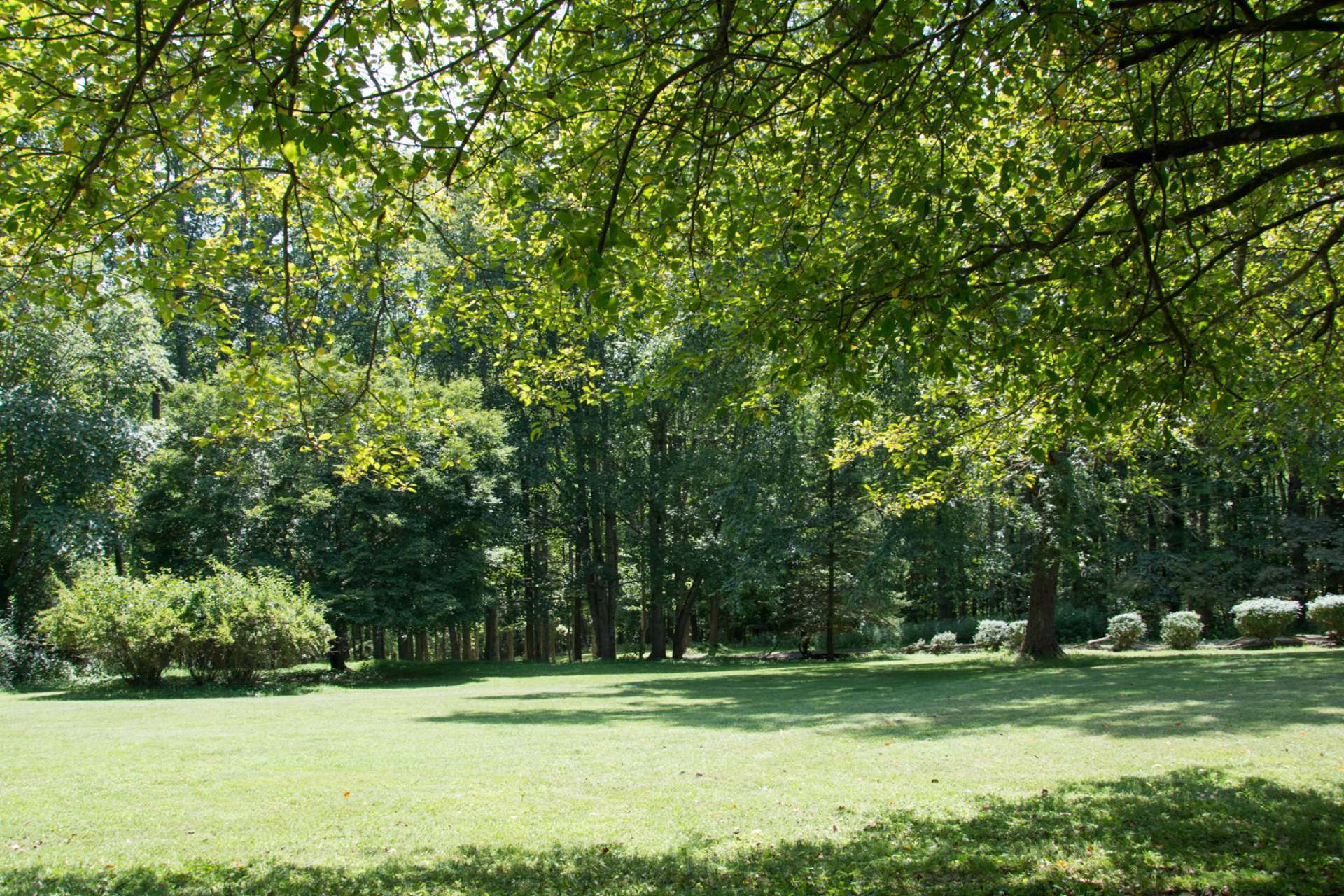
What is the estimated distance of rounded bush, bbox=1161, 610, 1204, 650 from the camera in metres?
→ 22.0

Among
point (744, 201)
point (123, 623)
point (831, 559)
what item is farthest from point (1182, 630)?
point (123, 623)

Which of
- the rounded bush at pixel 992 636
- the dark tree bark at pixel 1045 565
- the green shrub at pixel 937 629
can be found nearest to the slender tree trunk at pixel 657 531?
the green shrub at pixel 937 629

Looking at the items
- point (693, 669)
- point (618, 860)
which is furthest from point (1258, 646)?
point (618, 860)

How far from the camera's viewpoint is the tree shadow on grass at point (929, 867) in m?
4.68

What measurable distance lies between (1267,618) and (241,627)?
24.8 meters

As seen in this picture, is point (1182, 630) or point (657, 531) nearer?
point (1182, 630)

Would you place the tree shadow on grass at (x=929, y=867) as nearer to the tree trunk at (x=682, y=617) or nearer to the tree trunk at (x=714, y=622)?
the tree trunk at (x=682, y=617)

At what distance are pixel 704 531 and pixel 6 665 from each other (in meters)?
20.4

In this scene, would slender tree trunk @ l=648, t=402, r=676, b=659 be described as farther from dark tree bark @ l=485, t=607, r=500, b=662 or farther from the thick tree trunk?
the thick tree trunk

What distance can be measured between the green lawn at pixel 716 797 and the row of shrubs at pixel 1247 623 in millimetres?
6693

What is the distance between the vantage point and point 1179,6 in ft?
20.9

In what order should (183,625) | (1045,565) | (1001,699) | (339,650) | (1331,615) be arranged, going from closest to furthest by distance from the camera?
(1001,699) < (1331,615) < (1045,565) < (183,625) < (339,650)

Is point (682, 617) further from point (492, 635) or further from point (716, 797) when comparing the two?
point (716, 797)

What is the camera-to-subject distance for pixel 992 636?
27.9 metres
